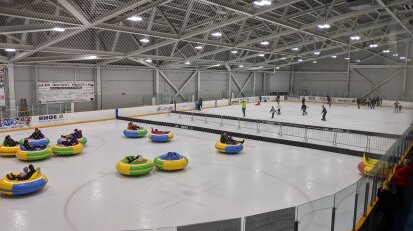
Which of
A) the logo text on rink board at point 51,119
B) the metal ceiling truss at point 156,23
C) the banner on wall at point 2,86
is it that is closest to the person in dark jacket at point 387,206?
the metal ceiling truss at point 156,23

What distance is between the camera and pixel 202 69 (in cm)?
3061

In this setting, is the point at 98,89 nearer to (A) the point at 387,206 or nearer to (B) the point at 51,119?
(B) the point at 51,119

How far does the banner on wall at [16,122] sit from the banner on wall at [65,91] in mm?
3115

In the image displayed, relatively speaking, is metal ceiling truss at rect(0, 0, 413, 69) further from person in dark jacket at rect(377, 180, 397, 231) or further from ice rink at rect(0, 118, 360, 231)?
person in dark jacket at rect(377, 180, 397, 231)

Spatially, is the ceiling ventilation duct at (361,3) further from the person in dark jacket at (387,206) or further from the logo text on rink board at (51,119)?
the logo text on rink board at (51,119)

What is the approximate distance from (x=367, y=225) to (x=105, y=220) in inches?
183

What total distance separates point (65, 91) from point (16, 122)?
4.68m

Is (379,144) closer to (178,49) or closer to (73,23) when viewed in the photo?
(73,23)

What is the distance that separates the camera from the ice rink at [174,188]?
6363 millimetres

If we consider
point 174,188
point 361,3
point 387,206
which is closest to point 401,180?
point 387,206

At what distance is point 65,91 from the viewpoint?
20609 mm

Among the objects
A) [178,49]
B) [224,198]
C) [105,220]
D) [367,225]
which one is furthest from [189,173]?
[178,49]

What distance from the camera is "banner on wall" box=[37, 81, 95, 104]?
1966cm

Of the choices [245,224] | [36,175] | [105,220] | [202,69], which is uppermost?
[202,69]
